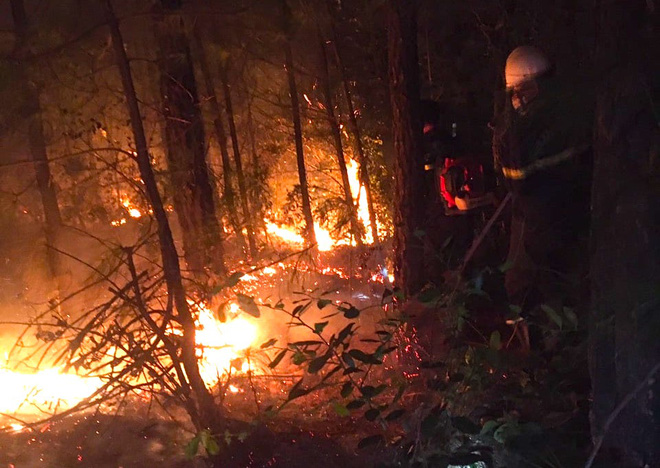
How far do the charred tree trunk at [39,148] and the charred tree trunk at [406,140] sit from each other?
3.10 meters

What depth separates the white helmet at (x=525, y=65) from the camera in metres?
3.96

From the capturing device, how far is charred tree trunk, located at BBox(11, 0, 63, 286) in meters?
4.38

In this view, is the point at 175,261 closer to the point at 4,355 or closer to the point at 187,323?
the point at 187,323

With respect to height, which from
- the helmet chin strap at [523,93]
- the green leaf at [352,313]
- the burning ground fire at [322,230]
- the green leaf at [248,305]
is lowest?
the green leaf at [352,313]

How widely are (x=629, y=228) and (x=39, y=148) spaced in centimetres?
900

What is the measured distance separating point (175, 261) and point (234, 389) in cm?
224

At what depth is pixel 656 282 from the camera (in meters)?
2.35

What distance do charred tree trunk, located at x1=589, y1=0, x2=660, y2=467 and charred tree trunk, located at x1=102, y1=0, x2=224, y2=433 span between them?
264cm

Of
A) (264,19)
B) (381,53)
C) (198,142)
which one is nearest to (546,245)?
(264,19)

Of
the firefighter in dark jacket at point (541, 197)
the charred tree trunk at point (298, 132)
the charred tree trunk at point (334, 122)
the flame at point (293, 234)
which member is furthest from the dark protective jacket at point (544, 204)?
the flame at point (293, 234)

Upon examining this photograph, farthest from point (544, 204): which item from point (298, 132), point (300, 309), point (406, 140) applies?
point (298, 132)

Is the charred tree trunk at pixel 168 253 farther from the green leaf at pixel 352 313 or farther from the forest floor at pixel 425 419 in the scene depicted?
the green leaf at pixel 352 313

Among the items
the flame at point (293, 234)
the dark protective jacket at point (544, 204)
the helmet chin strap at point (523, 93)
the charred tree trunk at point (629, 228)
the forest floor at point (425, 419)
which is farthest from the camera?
the flame at point (293, 234)

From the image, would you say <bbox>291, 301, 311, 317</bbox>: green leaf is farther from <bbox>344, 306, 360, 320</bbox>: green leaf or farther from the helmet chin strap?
the helmet chin strap
